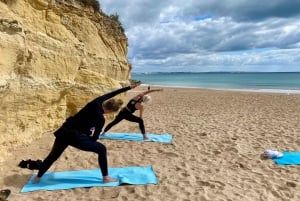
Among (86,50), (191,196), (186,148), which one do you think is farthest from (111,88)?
(191,196)

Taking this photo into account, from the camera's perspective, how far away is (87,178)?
4.88 meters

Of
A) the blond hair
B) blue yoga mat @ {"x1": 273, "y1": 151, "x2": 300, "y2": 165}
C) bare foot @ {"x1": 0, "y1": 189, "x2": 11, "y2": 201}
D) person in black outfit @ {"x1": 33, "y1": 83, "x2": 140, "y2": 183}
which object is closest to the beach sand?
bare foot @ {"x1": 0, "y1": 189, "x2": 11, "y2": 201}

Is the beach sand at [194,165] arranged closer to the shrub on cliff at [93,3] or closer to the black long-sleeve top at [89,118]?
the black long-sleeve top at [89,118]

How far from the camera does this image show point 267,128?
30.8 ft

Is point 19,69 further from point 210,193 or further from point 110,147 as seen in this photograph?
point 210,193

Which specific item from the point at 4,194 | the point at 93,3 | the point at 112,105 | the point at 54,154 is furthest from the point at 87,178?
the point at 93,3

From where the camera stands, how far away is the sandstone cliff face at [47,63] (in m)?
5.26

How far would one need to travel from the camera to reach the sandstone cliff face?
5258 millimetres

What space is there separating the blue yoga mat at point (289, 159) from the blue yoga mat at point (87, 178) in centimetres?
263

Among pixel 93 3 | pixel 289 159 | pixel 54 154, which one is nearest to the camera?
pixel 54 154

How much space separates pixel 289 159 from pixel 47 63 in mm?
5549

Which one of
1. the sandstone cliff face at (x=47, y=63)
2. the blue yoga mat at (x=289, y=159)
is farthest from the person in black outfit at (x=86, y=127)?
the blue yoga mat at (x=289, y=159)

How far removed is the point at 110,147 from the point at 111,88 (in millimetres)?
2947

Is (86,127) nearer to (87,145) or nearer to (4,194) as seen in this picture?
(87,145)
